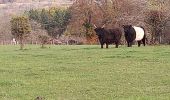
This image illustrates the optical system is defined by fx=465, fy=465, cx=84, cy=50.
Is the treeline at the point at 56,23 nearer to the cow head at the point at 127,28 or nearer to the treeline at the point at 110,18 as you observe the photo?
the treeline at the point at 110,18

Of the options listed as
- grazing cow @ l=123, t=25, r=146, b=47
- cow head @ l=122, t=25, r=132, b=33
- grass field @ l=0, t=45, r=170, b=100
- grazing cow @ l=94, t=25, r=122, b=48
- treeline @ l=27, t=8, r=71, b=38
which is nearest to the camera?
grass field @ l=0, t=45, r=170, b=100

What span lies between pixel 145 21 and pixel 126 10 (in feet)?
43.4

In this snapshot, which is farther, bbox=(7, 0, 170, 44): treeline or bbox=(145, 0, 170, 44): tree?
bbox=(7, 0, 170, 44): treeline

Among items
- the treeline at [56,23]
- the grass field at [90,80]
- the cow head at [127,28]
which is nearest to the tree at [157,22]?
the cow head at [127,28]

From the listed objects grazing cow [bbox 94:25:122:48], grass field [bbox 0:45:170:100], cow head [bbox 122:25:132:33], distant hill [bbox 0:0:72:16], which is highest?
distant hill [bbox 0:0:72:16]

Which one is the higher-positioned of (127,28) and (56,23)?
(56,23)

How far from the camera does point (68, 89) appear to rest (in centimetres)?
1260

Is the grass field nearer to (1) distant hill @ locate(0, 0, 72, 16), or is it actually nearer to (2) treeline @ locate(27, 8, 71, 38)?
(2) treeline @ locate(27, 8, 71, 38)

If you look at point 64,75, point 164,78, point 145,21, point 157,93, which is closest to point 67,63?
point 64,75

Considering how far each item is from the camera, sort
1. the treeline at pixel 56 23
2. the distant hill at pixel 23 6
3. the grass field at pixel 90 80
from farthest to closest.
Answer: the distant hill at pixel 23 6 < the treeline at pixel 56 23 < the grass field at pixel 90 80

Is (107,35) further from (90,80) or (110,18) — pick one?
(110,18)

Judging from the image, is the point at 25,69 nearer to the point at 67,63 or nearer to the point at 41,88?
the point at 67,63

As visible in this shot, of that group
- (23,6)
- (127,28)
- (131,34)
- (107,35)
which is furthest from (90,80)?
(23,6)

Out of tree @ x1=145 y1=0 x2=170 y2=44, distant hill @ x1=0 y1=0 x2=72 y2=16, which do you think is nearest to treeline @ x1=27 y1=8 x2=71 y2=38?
tree @ x1=145 y1=0 x2=170 y2=44
